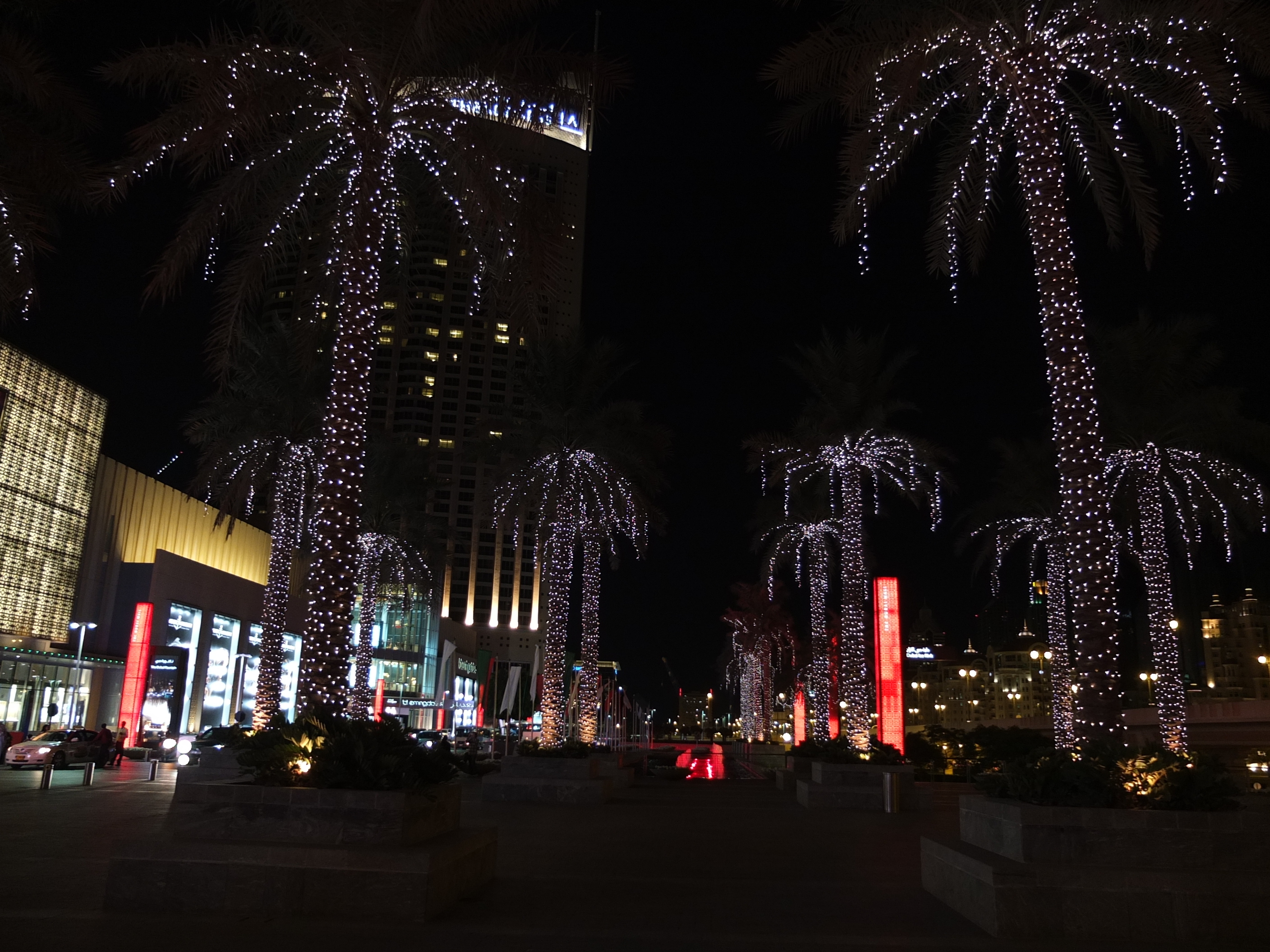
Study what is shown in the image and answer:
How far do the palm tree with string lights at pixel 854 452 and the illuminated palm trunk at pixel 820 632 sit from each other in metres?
4.13

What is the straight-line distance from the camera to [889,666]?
27.5 m

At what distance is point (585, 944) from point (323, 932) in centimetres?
207

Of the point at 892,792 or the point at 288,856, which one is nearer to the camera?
the point at 288,856

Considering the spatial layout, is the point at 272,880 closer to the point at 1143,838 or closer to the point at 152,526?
the point at 1143,838

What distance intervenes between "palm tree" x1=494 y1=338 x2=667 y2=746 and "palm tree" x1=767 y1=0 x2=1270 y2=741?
14.1 metres

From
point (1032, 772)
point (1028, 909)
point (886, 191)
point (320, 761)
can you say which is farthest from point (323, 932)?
point (886, 191)

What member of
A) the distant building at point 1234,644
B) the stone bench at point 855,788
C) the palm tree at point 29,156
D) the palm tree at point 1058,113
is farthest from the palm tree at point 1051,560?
the distant building at point 1234,644

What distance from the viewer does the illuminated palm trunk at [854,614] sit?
26.5 metres

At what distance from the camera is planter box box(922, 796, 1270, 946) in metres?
8.04

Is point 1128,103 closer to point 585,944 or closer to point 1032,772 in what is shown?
point 1032,772

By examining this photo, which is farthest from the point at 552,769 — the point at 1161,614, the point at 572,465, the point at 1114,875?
the point at 1161,614

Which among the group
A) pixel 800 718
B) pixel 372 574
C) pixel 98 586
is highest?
pixel 98 586

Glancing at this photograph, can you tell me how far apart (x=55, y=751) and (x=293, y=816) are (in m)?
24.9

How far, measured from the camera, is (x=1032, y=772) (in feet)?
30.9
